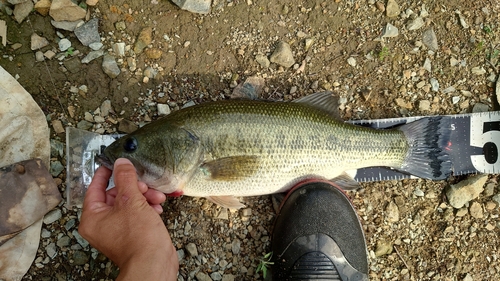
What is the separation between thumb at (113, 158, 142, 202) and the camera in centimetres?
278

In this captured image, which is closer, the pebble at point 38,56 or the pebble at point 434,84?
the pebble at point 38,56

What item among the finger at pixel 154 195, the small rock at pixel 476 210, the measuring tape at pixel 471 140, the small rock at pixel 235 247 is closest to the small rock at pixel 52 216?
the finger at pixel 154 195

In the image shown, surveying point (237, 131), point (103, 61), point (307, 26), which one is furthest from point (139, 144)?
point (307, 26)

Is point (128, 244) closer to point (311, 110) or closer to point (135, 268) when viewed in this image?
point (135, 268)

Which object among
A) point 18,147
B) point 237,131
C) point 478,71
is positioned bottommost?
point 18,147

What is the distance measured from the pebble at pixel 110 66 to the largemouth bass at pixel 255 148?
2.99 ft

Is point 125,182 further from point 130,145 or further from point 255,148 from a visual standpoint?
point 255,148

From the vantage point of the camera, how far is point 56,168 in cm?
377

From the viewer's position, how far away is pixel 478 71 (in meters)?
4.10

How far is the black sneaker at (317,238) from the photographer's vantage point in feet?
11.8

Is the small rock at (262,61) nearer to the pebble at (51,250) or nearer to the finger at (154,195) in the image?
the finger at (154,195)

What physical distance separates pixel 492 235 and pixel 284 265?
2204 mm

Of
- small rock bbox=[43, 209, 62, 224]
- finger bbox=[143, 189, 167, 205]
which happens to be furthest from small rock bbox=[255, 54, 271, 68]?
small rock bbox=[43, 209, 62, 224]

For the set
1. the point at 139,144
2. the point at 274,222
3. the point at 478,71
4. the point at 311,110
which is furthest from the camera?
the point at 478,71
